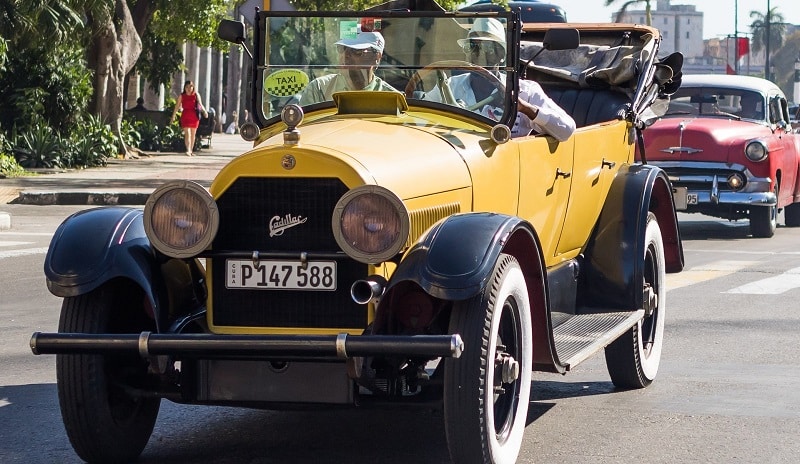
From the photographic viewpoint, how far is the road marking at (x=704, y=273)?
40.7ft

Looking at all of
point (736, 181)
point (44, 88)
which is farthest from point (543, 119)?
point (44, 88)

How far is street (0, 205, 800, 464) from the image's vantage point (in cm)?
582

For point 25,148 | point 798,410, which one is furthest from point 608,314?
point 25,148

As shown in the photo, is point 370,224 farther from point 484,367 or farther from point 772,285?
point 772,285

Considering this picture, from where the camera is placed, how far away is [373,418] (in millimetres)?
6441

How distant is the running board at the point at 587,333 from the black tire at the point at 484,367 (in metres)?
0.48

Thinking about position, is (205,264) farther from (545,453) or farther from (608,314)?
(608,314)

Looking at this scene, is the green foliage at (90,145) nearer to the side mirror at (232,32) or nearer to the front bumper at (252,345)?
the side mirror at (232,32)

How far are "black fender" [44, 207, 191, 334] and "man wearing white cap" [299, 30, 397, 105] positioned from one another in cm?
132

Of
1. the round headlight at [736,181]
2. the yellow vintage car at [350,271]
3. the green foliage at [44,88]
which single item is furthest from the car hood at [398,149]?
the green foliage at [44,88]

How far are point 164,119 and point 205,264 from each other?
3117 cm

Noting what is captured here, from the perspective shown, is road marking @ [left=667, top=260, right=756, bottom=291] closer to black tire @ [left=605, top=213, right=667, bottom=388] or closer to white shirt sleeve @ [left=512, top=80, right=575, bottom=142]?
black tire @ [left=605, top=213, right=667, bottom=388]

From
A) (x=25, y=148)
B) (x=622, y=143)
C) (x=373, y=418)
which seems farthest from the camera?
(x=25, y=148)

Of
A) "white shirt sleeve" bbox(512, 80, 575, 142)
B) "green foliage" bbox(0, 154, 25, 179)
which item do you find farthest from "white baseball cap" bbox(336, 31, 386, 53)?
"green foliage" bbox(0, 154, 25, 179)
